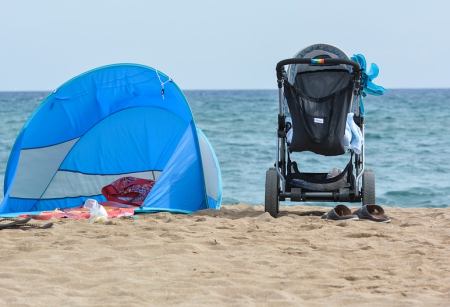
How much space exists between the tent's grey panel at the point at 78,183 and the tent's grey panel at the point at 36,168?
3.1 inches

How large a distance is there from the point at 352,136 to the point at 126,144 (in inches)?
107

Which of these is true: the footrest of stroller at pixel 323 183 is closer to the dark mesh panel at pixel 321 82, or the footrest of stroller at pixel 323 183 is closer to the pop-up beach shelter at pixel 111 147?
the dark mesh panel at pixel 321 82

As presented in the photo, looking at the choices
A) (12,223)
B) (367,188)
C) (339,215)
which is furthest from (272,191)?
(12,223)

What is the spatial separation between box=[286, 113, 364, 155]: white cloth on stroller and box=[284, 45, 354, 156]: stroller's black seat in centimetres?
7

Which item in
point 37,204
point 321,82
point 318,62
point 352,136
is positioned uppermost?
point 318,62

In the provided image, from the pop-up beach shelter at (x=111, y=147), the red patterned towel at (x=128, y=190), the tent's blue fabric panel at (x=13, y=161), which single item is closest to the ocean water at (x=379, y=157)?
the pop-up beach shelter at (x=111, y=147)

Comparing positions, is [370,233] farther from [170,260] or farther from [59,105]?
[59,105]

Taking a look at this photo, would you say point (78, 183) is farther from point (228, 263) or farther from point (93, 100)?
point (228, 263)

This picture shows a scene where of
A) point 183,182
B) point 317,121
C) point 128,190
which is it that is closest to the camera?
point 317,121

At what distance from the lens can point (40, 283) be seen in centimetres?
463

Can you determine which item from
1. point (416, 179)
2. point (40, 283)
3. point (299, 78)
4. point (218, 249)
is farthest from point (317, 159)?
point (40, 283)

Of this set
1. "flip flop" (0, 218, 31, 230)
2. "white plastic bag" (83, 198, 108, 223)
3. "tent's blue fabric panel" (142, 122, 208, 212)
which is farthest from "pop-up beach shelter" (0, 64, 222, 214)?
"flip flop" (0, 218, 31, 230)

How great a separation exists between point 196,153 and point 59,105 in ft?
4.54

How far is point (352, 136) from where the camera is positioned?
7.07 m
